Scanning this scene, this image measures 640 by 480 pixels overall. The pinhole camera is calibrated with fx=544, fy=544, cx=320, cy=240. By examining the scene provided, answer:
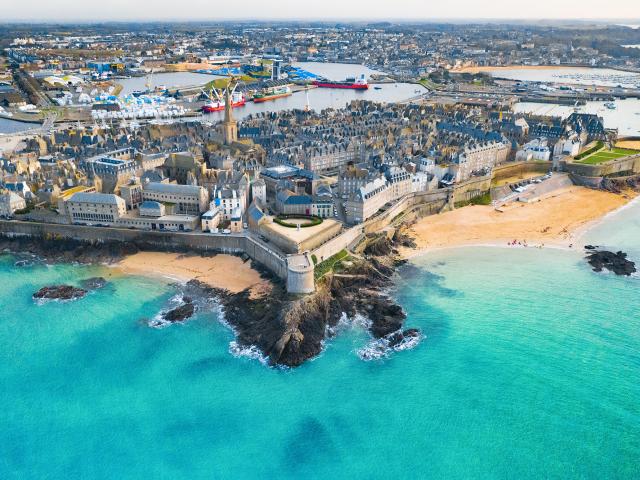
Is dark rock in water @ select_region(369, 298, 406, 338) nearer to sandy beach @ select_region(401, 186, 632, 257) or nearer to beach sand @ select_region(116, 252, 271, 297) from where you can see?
beach sand @ select_region(116, 252, 271, 297)

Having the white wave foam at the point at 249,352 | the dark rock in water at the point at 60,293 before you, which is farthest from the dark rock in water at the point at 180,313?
the dark rock in water at the point at 60,293

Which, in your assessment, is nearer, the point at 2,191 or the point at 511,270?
the point at 511,270

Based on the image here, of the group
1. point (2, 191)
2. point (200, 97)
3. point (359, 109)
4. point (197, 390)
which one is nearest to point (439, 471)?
point (197, 390)

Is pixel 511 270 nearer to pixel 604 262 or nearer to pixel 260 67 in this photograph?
pixel 604 262

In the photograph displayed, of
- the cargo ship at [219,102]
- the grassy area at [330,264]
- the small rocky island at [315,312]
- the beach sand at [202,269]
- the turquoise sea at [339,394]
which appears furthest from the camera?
the cargo ship at [219,102]

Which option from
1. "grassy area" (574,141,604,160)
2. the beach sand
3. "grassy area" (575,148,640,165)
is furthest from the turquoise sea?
"grassy area" (574,141,604,160)

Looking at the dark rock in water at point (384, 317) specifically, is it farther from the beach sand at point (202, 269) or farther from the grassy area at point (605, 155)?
the grassy area at point (605, 155)
